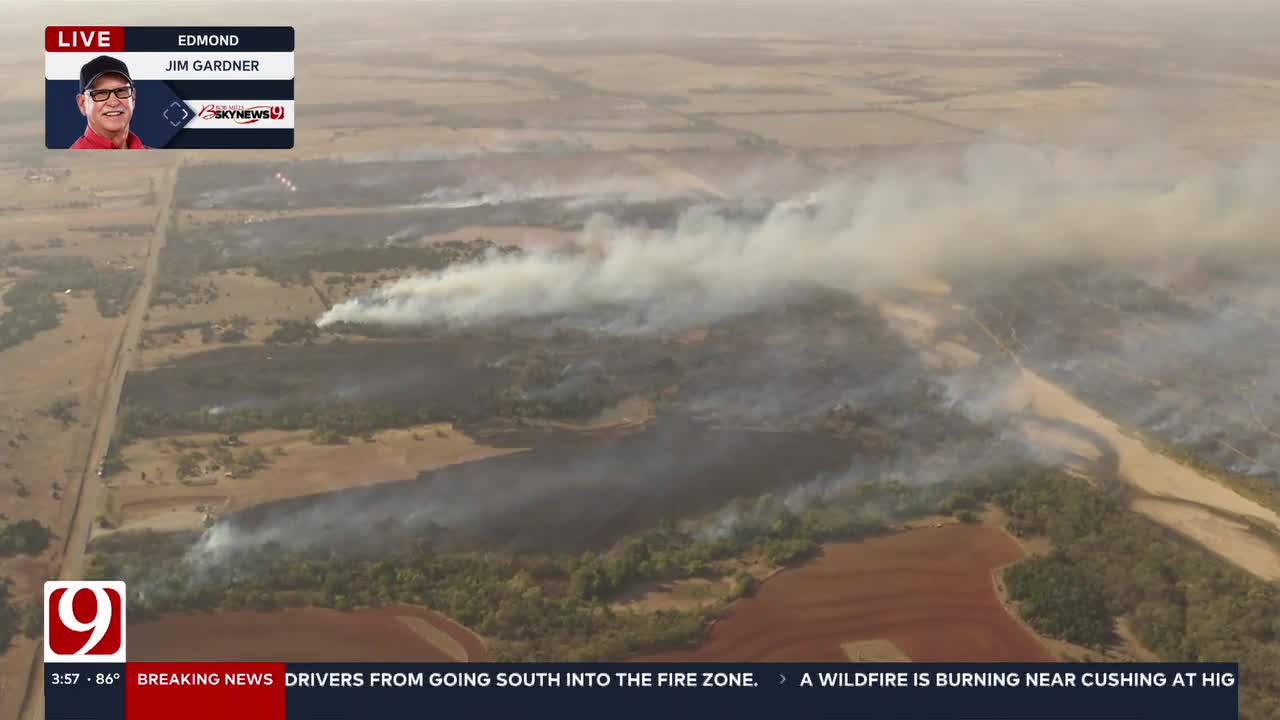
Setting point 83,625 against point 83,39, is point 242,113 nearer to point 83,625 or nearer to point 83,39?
point 83,39

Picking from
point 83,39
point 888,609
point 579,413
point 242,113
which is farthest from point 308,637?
point 83,39

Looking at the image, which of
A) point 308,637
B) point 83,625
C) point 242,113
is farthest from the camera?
point 242,113

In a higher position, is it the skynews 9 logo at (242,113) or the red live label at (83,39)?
the red live label at (83,39)

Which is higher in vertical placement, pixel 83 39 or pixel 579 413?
pixel 83 39

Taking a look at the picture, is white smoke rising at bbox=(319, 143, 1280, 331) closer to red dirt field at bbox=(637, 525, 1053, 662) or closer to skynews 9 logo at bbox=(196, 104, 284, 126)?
skynews 9 logo at bbox=(196, 104, 284, 126)

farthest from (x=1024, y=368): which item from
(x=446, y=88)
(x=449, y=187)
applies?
(x=446, y=88)
